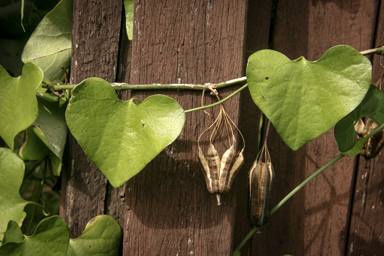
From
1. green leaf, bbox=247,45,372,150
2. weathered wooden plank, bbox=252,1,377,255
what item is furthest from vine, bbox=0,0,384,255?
weathered wooden plank, bbox=252,1,377,255

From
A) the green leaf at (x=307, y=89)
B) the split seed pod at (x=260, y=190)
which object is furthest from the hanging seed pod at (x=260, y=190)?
the green leaf at (x=307, y=89)

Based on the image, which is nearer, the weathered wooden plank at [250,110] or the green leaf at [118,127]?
the green leaf at [118,127]

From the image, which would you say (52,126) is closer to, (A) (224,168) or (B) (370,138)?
(A) (224,168)

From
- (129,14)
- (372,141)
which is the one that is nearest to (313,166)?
(372,141)

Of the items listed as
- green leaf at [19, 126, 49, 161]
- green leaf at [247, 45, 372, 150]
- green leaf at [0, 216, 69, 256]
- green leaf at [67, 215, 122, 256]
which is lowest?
green leaf at [67, 215, 122, 256]

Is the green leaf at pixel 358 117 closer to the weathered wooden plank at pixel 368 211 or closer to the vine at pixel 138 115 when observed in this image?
the vine at pixel 138 115

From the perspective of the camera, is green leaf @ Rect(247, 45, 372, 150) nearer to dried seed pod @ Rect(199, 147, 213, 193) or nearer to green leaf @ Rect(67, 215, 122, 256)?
dried seed pod @ Rect(199, 147, 213, 193)

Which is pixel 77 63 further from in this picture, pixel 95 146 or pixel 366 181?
pixel 366 181
